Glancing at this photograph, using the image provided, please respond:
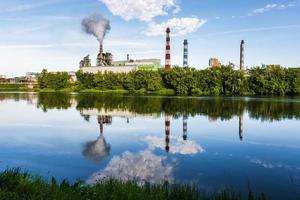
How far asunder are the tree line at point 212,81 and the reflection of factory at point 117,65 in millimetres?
17276

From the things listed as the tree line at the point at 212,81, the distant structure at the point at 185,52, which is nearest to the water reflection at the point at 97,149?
the tree line at the point at 212,81

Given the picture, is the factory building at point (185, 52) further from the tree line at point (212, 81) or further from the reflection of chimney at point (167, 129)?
the reflection of chimney at point (167, 129)

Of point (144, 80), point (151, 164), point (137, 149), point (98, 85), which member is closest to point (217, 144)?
point (137, 149)

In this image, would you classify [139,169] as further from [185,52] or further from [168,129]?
[185,52]

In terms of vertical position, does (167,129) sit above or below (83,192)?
below

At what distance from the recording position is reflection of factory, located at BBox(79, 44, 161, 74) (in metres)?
104

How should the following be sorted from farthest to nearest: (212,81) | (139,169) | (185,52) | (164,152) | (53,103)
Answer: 1. (185,52)
2. (212,81)
3. (53,103)
4. (164,152)
5. (139,169)

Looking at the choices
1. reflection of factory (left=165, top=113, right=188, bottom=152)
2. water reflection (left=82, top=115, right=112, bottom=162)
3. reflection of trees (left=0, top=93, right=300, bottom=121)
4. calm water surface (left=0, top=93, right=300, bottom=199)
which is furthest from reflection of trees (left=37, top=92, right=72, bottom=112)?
water reflection (left=82, top=115, right=112, bottom=162)

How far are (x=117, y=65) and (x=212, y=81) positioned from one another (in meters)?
39.9

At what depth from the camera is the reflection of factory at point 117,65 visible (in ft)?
342

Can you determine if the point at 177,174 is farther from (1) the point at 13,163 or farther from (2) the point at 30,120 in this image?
(2) the point at 30,120

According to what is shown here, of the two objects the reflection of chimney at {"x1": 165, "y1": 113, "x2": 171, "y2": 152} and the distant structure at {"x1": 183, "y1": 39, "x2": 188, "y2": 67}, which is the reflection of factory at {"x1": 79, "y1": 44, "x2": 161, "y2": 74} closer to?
the distant structure at {"x1": 183, "y1": 39, "x2": 188, "y2": 67}

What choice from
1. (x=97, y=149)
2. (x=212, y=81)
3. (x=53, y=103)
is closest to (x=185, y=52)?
(x=212, y=81)

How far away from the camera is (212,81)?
75.4 m
